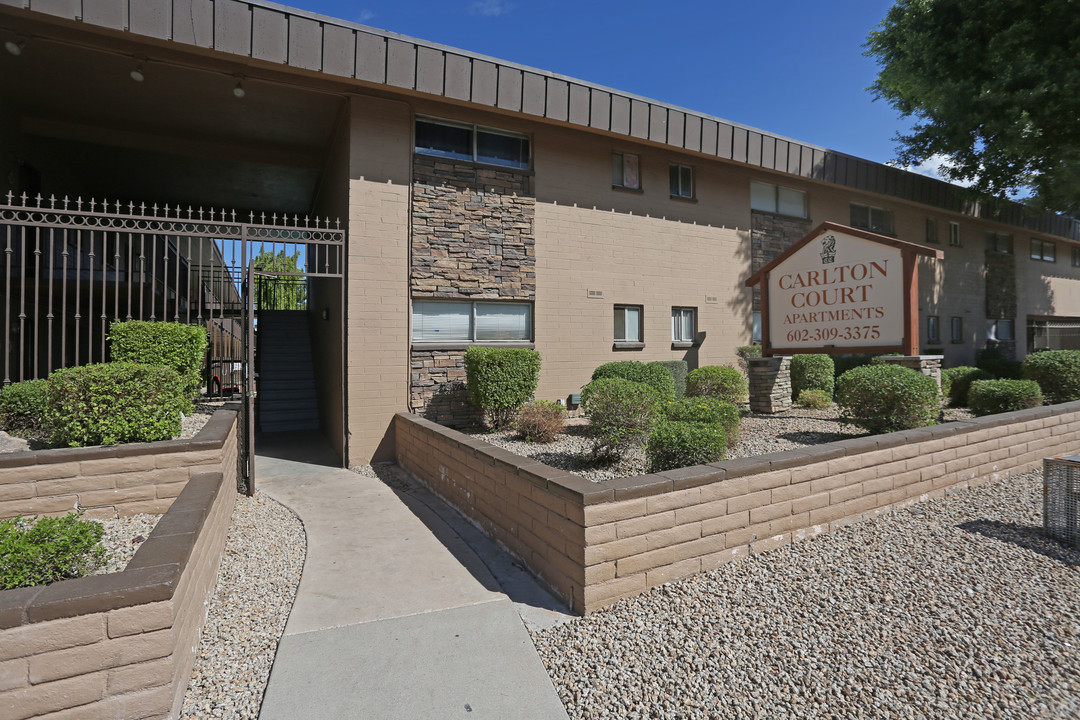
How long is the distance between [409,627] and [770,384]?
25.7 ft

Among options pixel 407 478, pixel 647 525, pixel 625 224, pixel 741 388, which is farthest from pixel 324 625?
pixel 625 224

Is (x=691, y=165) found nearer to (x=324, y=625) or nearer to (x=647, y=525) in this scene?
(x=647, y=525)

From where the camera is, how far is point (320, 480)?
6887 mm

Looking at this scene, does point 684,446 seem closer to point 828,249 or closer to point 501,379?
point 501,379

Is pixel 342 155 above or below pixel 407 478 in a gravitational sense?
above

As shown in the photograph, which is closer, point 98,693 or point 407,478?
point 98,693

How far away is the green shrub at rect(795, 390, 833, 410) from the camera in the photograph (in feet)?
30.5

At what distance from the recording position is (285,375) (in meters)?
12.3

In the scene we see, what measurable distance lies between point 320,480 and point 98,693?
4.82 m

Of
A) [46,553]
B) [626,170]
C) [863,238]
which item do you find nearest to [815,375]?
[863,238]

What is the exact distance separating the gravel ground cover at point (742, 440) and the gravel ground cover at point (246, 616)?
2797 millimetres

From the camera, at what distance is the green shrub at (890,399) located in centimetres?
625

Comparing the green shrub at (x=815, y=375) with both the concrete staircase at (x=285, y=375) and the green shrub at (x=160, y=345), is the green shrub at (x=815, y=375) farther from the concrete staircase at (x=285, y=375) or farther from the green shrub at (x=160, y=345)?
the concrete staircase at (x=285, y=375)

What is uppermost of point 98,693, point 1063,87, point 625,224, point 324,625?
point 1063,87
